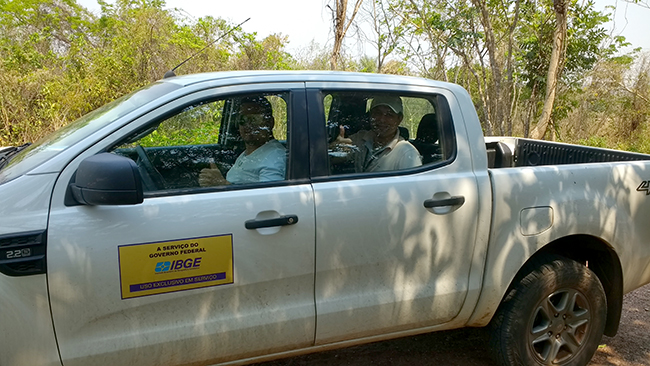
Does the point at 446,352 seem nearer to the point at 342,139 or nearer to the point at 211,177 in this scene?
the point at 342,139

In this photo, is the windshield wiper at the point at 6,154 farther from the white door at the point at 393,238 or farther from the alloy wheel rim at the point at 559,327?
the alloy wheel rim at the point at 559,327

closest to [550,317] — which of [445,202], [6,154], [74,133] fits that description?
[445,202]

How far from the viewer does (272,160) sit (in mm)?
2695

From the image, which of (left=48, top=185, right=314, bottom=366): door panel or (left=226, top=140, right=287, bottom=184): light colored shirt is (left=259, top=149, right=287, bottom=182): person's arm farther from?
(left=48, top=185, right=314, bottom=366): door panel

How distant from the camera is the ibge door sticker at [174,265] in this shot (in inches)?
85.5

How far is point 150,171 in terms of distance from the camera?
252 centimetres

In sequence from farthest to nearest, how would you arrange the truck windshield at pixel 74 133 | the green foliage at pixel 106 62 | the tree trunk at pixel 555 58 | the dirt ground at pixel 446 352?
the green foliage at pixel 106 62 → the tree trunk at pixel 555 58 → the dirt ground at pixel 446 352 → the truck windshield at pixel 74 133

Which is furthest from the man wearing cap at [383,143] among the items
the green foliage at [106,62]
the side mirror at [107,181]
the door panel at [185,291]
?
the green foliage at [106,62]

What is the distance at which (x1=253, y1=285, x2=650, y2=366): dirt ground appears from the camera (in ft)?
11.1

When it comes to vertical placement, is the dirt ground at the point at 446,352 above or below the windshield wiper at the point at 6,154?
below

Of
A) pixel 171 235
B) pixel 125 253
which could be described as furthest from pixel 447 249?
pixel 125 253

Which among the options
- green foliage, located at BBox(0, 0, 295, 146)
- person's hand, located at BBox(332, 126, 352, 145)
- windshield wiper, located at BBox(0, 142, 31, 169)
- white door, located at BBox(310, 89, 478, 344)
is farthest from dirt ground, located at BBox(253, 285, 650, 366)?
green foliage, located at BBox(0, 0, 295, 146)

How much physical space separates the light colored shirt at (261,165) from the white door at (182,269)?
0.26ft

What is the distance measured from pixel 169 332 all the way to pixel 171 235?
1.45ft
